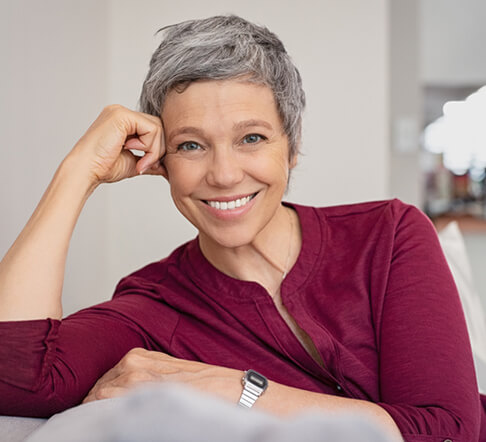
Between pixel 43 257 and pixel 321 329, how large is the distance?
551 mm

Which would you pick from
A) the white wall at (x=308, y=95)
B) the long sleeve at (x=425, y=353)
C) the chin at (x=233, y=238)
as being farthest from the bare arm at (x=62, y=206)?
the white wall at (x=308, y=95)

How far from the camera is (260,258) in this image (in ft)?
4.83

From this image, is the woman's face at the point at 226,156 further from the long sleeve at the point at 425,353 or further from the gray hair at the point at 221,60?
the long sleeve at the point at 425,353

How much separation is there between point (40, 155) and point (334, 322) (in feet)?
3.24

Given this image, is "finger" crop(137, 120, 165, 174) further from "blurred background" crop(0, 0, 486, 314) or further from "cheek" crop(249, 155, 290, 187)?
"blurred background" crop(0, 0, 486, 314)

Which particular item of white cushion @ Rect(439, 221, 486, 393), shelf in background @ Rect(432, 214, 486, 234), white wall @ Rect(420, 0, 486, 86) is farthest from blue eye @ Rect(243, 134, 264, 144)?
white wall @ Rect(420, 0, 486, 86)

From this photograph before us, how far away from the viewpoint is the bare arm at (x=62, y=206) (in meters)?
1.21

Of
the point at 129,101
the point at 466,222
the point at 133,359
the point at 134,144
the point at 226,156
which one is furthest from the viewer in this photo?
the point at 466,222

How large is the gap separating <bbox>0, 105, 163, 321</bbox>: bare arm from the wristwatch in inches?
15.4

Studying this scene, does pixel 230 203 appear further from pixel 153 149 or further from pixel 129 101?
pixel 129 101

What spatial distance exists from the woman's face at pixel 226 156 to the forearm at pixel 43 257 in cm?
22

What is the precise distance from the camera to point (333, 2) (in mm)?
2529

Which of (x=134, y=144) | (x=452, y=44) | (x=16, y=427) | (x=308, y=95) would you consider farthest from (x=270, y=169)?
(x=452, y=44)

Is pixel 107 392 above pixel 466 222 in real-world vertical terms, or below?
above
